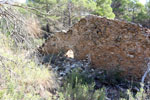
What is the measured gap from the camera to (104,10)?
37.6 ft

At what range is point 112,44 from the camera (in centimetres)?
558

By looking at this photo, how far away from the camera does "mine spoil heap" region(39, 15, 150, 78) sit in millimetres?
5188

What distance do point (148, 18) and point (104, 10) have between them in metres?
6.17

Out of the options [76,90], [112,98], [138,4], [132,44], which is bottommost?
[112,98]

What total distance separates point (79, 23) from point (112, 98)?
3.34 metres

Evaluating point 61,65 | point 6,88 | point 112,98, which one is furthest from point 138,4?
point 6,88

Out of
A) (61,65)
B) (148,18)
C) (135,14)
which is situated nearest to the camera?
(61,65)

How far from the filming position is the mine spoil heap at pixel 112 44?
17.0 ft

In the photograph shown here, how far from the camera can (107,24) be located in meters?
5.59

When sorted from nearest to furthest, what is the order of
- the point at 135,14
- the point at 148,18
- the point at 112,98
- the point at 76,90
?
the point at 76,90
the point at 112,98
the point at 148,18
the point at 135,14

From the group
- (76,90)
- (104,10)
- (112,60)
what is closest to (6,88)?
(76,90)

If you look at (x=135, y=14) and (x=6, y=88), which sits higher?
(x=135, y=14)

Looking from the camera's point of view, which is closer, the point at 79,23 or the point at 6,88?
the point at 6,88

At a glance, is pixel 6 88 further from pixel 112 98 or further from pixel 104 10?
pixel 104 10
